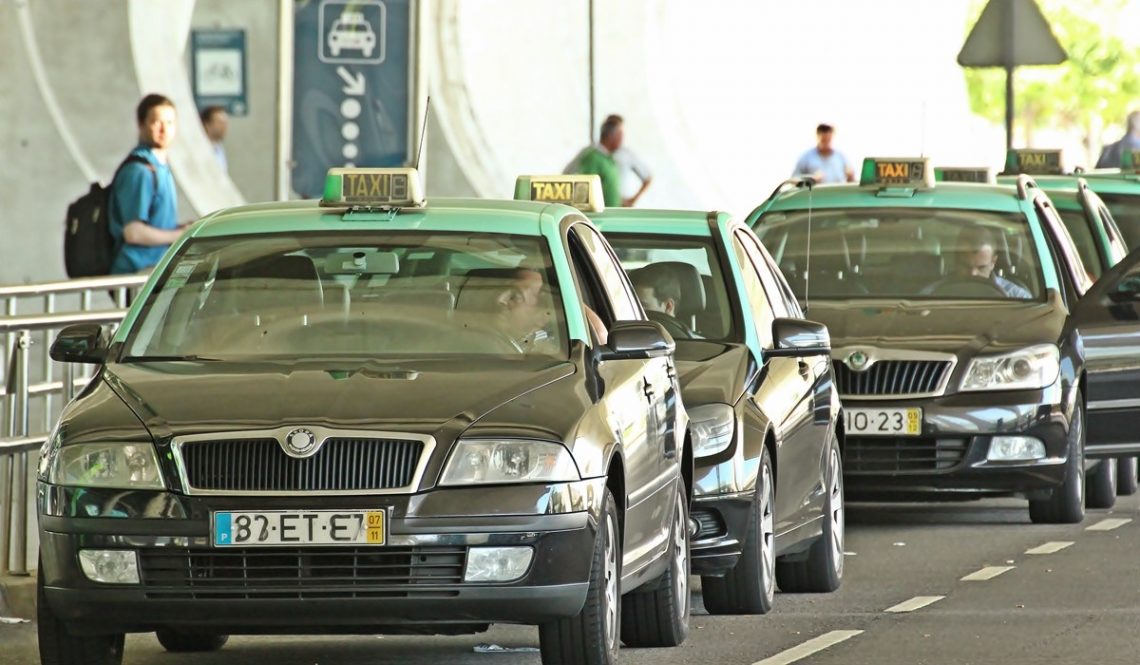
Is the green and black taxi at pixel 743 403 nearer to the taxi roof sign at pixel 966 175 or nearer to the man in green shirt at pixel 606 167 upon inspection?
the taxi roof sign at pixel 966 175

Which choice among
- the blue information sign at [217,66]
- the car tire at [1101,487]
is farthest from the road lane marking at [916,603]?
the blue information sign at [217,66]

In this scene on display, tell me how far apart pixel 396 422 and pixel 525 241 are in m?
1.42

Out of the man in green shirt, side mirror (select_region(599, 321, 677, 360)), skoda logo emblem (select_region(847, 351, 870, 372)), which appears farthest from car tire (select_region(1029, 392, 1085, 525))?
the man in green shirt

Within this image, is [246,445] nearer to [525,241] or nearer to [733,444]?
[525,241]

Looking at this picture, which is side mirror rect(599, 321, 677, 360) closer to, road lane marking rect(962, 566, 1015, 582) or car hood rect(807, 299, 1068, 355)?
road lane marking rect(962, 566, 1015, 582)

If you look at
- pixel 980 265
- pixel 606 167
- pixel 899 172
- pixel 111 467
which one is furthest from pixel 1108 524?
pixel 606 167

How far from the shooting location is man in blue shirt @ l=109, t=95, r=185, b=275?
16047 millimetres

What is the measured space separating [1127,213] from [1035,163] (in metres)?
0.93

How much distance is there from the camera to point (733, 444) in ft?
35.3

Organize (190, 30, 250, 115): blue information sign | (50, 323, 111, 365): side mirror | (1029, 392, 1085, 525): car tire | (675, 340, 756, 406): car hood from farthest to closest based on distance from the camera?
1. (190, 30, 250, 115): blue information sign
2. (1029, 392, 1085, 525): car tire
3. (675, 340, 756, 406): car hood
4. (50, 323, 111, 365): side mirror

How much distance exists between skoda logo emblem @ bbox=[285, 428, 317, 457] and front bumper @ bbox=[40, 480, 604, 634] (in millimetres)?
128

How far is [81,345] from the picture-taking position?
30.2 feet

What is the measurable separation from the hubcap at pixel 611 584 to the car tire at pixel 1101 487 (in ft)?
25.9

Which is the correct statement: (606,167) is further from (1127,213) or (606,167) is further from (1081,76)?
(1081,76)
